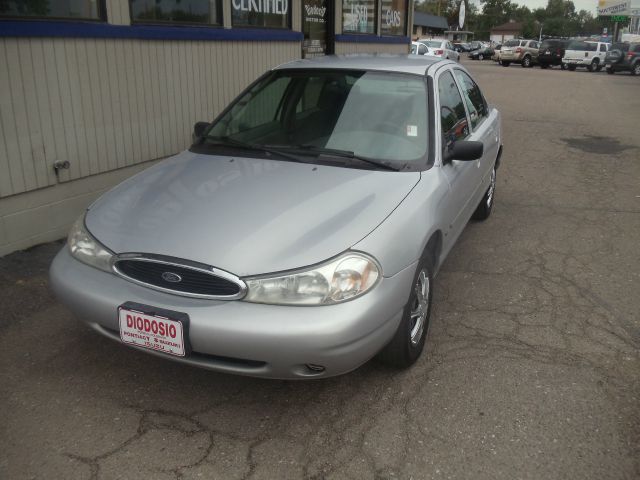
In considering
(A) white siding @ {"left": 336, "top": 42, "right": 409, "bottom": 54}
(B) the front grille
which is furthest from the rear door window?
(A) white siding @ {"left": 336, "top": 42, "right": 409, "bottom": 54}

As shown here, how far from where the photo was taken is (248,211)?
2938 millimetres

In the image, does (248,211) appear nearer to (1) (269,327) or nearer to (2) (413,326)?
(1) (269,327)

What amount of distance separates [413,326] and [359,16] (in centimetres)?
870

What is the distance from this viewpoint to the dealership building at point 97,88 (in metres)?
4.59

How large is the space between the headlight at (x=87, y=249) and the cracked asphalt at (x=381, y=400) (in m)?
0.67

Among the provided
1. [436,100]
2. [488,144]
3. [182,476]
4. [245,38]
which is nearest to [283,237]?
[182,476]

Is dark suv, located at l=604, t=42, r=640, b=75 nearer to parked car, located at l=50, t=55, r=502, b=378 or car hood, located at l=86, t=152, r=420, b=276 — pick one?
parked car, located at l=50, t=55, r=502, b=378

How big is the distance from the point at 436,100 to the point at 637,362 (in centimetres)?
197

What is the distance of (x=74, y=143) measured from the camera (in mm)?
5082

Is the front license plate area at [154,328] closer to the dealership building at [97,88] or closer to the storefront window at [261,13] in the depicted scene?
the dealership building at [97,88]

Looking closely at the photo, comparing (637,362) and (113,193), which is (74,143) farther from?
(637,362)

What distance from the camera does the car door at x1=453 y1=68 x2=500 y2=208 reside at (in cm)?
476

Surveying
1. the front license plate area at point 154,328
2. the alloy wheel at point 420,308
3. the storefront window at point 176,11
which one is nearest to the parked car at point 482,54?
the storefront window at point 176,11

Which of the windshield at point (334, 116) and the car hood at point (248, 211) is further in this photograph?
the windshield at point (334, 116)
